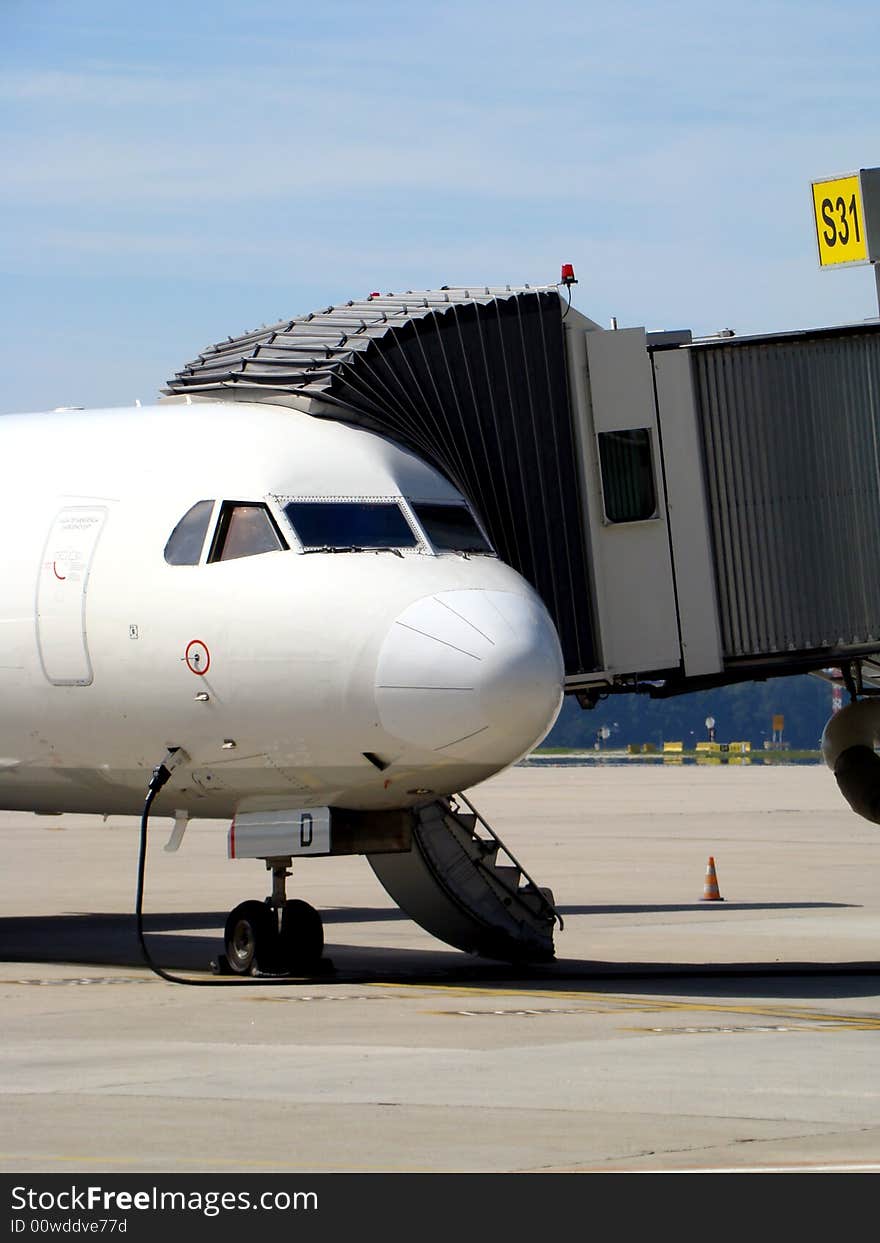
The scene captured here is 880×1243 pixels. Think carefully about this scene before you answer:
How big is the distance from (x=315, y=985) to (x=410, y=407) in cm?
563

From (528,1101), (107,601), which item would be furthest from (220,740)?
(528,1101)

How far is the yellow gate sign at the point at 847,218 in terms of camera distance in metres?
25.2

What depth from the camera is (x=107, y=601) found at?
2070 cm

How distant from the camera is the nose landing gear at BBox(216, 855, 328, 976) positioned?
838 inches

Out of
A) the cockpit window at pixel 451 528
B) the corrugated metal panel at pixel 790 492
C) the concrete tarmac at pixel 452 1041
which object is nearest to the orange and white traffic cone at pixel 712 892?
the concrete tarmac at pixel 452 1041

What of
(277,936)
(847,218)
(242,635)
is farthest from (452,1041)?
(847,218)

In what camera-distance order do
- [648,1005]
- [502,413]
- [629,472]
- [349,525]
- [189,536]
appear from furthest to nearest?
[629,472] < [502,413] < [189,536] < [349,525] < [648,1005]

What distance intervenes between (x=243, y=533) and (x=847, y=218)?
9137mm

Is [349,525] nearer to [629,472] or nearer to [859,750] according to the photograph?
[629,472]

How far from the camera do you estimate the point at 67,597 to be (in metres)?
21.1

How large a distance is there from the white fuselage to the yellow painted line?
1.93 metres

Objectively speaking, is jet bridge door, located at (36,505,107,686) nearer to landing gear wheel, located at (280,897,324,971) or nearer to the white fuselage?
the white fuselage

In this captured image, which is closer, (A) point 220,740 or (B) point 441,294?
(A) point 220,740

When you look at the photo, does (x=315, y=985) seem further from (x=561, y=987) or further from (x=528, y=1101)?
(x=528, y=1101)
